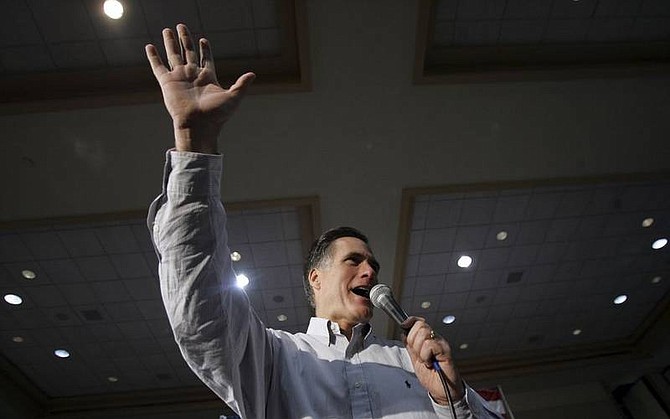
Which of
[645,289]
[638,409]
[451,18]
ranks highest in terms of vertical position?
[451,18]

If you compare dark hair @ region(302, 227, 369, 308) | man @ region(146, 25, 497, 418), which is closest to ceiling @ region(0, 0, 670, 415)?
dark hair @ region(302, 227, 369, 308)

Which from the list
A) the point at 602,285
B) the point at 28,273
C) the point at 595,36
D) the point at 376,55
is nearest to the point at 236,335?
the point at 376,55

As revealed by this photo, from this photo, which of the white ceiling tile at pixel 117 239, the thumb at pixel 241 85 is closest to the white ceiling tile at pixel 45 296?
the white ceiling tile at pixel 117 239

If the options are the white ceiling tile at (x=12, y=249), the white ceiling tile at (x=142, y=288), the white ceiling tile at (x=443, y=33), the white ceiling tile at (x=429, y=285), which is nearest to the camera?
the white ceiling tile at (x=443, y=33)

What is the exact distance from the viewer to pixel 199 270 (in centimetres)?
75

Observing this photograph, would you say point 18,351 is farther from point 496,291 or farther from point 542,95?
point 542,95

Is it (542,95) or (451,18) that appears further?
(542,95)

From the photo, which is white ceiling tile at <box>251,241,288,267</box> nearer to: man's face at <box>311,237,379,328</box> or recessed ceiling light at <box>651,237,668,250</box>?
man's face at <box>311,237,379,328</box>

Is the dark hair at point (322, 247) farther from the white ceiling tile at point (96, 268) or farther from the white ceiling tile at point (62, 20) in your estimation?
the white ceiling tile at point (96, 268)

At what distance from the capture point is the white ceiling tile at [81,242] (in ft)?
15.5

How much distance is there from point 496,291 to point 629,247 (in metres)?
1.99

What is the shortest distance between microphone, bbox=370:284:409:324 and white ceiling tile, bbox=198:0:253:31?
292 centimetres

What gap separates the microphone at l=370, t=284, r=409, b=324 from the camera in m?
1.17

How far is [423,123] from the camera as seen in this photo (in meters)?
4.11
